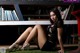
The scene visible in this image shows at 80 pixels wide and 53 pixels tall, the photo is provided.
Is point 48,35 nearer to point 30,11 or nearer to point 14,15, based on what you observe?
point 14,15

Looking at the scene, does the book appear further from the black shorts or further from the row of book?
the black shorts

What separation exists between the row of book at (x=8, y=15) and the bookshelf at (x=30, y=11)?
0.08 m

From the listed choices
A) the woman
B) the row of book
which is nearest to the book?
the row of book

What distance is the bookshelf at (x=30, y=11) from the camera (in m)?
4.43

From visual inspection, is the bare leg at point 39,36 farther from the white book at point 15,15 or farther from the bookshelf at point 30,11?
the white book at point 15,15

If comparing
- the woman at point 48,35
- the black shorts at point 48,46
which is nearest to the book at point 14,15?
the woman at point 48,35

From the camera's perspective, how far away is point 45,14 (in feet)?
15.6

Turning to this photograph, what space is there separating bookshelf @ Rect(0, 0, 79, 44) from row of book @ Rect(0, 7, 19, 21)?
75mm

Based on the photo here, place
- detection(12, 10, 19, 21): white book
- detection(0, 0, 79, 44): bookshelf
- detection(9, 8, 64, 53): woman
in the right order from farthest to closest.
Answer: detection(12, 10, 19, 21): white book, detection(0, 0, 79, 44): bookshelf, detection(9, 8, 64, 53): woman

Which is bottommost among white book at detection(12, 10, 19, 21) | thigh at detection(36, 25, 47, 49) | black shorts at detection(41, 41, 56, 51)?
black shorts at detection(41, 41, 56, 51)

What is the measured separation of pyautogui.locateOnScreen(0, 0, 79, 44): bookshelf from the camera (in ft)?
14.5

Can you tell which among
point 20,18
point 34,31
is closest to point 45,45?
point 34,31

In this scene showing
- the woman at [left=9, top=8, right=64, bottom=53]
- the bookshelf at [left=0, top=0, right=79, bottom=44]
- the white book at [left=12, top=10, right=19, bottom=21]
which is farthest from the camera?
the white book at [left=12, top=10, right=19, bottom=21]

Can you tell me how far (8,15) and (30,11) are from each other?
0.42 m
